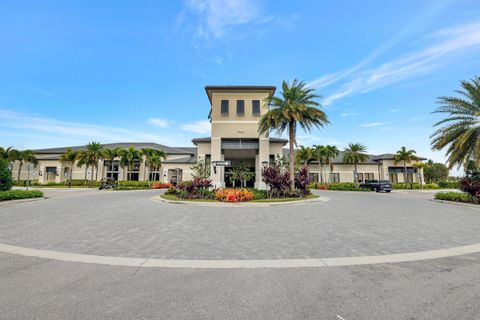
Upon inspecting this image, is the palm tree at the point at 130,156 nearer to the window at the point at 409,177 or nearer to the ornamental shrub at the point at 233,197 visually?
the ornamental shrub at the point at 233,197

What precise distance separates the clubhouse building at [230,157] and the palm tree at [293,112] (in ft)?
6.88

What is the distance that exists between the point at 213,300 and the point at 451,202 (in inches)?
858

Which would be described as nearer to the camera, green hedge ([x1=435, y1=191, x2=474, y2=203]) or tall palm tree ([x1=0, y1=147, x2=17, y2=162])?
green hedge ([x1=435, y1=191, x2=474, y2=203])

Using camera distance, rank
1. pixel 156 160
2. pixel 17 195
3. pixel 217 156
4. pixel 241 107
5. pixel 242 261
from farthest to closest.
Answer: pixel 156 160 → pixel 241 107 → pixel 217 156 → pixel 17 195 → pixel 242 261

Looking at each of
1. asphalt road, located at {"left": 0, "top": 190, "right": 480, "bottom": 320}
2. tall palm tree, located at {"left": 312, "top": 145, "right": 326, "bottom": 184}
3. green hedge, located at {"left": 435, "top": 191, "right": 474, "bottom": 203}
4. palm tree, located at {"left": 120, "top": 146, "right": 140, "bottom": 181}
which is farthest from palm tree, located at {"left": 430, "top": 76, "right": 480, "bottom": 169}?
palm tree, located at {"left": 120, "top": 146, "right": 140, "bottom": 181}

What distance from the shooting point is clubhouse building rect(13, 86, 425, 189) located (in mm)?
30391

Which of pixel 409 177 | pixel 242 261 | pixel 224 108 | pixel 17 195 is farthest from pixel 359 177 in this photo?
pixel 17 195

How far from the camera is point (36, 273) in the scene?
4.50 metres

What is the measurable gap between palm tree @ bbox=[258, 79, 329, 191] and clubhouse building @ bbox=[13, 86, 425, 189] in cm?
210

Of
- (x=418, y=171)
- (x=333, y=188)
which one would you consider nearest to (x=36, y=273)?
(x=333, y=188)

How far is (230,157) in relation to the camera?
120ft

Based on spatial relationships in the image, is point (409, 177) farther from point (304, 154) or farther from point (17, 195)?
point (17, 195)

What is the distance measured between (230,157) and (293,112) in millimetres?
17524

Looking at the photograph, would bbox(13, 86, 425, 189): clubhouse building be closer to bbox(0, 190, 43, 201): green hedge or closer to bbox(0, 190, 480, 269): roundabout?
bbox(0, 190, 43, 201): green hedge
